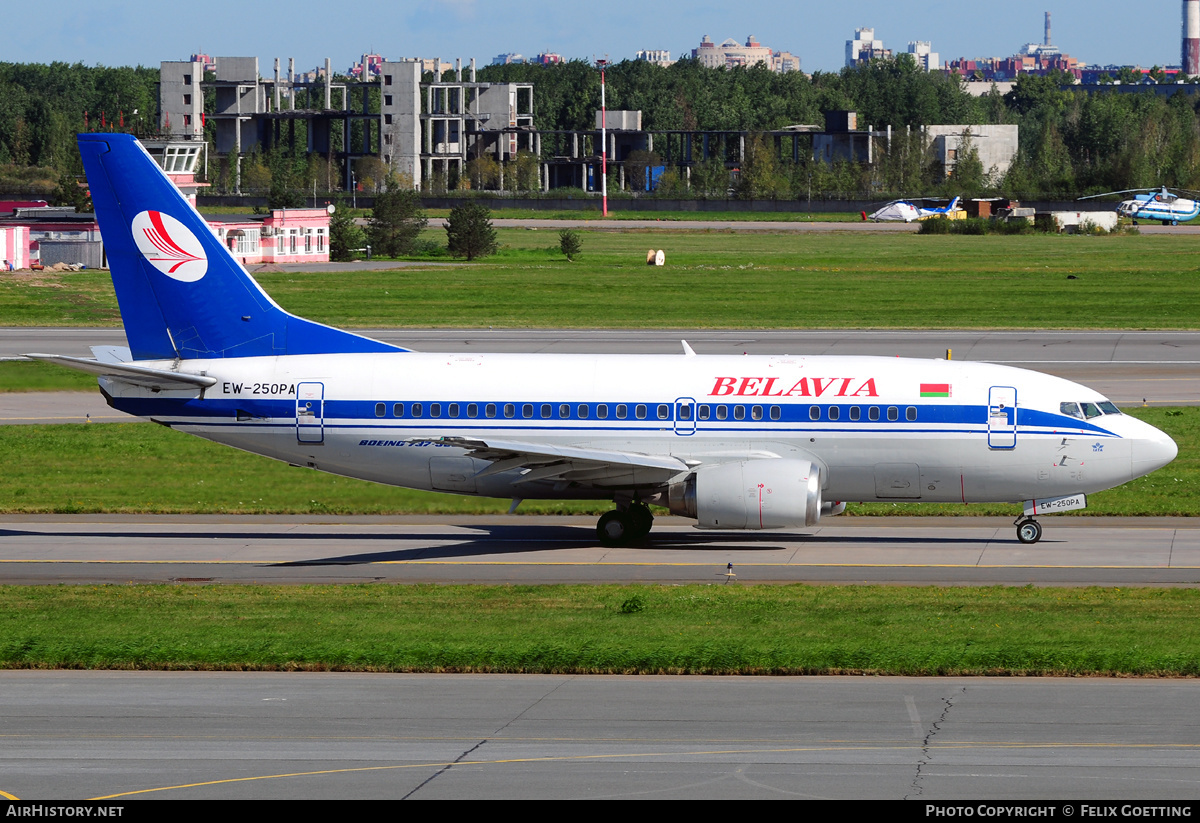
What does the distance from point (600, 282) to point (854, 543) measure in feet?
231

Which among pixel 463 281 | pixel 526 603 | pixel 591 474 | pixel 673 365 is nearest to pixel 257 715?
pixel 526 603

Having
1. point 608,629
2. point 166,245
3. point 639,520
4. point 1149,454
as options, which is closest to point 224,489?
point 166,245

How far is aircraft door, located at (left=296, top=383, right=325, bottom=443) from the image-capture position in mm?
33344

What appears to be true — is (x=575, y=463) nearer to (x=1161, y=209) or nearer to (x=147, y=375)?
(x=147, y=375)

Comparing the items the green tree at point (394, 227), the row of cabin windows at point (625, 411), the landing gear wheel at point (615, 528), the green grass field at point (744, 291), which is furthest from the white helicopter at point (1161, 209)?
the landing gear wheel at point (615, 528)

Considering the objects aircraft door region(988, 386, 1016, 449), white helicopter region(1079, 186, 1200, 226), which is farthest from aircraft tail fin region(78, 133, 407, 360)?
white helicopter region(1079, 186, 1200, 226)

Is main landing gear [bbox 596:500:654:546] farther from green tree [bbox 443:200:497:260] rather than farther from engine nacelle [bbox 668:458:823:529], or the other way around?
green tree [bbox 443:200:497:260]

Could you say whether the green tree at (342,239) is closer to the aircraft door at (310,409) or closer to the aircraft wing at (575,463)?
the aircraft door at (310,409)

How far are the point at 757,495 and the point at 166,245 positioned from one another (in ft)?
47.2

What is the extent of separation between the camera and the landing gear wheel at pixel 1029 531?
109ft

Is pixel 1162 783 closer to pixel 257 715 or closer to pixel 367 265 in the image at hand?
pixel 257 715

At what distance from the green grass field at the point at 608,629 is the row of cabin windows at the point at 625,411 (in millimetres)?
5193

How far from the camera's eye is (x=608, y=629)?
24.6 m

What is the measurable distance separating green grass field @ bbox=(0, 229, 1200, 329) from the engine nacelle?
151 feet
